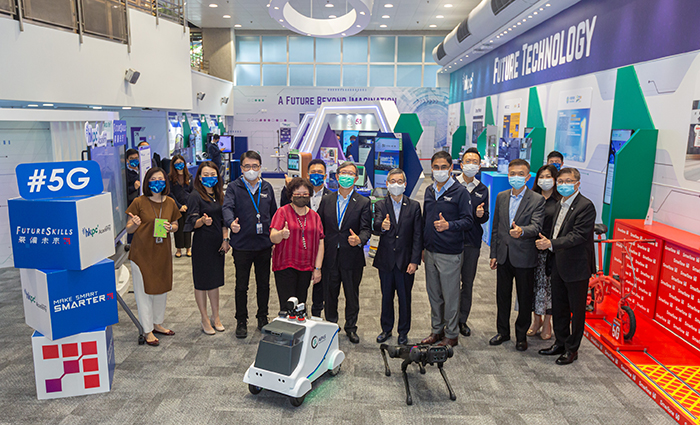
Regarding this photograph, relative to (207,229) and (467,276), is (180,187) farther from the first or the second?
(467,276)

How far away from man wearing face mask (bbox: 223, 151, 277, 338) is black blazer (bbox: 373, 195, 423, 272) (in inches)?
39.6

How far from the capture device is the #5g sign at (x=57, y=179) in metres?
3.02

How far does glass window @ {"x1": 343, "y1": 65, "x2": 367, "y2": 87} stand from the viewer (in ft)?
58.7

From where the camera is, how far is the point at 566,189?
12.1ft

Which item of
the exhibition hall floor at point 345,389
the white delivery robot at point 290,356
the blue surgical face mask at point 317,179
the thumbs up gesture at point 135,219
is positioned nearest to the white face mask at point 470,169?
the blue surgical face mask at point 317,179

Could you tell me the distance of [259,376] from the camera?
3.07m

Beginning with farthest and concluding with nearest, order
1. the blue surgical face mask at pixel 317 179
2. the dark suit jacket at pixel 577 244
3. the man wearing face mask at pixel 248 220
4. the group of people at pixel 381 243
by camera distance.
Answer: the blue surgical face mask at pixel 317 179, the man wearing face mask at pixel 248 220, the group of people at pixel 381 243, the dark suit jacket at pixel 577 244

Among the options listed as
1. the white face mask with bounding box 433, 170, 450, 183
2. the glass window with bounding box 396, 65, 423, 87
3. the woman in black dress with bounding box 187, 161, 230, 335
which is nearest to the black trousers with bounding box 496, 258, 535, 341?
the white face mask with bounding box 433, 170, 450, 183

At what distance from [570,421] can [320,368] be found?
5.55 feet

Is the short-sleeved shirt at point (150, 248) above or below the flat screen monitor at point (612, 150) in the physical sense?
below

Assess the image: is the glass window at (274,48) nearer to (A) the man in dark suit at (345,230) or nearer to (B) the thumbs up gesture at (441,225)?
(A) the man in dark suit at (345,230)

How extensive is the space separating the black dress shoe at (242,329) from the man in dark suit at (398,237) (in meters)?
1.35

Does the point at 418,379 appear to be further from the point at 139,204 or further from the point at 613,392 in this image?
the point at 139,204

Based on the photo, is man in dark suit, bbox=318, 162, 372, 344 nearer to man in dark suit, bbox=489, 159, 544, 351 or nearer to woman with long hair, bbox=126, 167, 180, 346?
man in dark suit, bbox=489, 159, 544, 351
